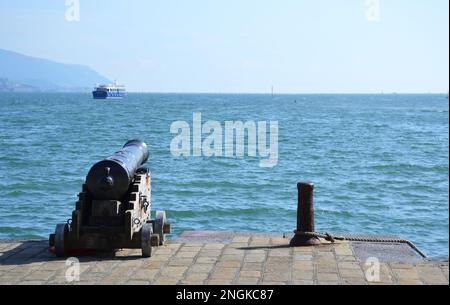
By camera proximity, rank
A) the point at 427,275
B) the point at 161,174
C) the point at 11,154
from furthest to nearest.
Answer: the point at 11,154, the point at 161,174, the point at 427,275

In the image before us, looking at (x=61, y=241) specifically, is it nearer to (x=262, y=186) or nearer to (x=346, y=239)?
(x=346, y=239)

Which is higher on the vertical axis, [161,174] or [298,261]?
[298,261]

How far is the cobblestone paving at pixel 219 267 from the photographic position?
7.42 metres

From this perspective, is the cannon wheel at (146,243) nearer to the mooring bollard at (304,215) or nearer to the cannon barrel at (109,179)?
the cannon barrel at (109,179)

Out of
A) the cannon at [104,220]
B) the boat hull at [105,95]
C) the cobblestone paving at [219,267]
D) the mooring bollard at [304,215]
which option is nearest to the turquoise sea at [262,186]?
the mooring bollard at [304,215]

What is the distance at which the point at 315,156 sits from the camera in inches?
1359

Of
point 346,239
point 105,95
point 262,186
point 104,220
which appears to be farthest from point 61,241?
point 105,95

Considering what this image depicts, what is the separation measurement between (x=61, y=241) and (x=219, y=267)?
2028 mm

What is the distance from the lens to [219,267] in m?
8.01

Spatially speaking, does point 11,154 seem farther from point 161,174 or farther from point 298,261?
point 298,261

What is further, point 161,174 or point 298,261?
point 161,174
